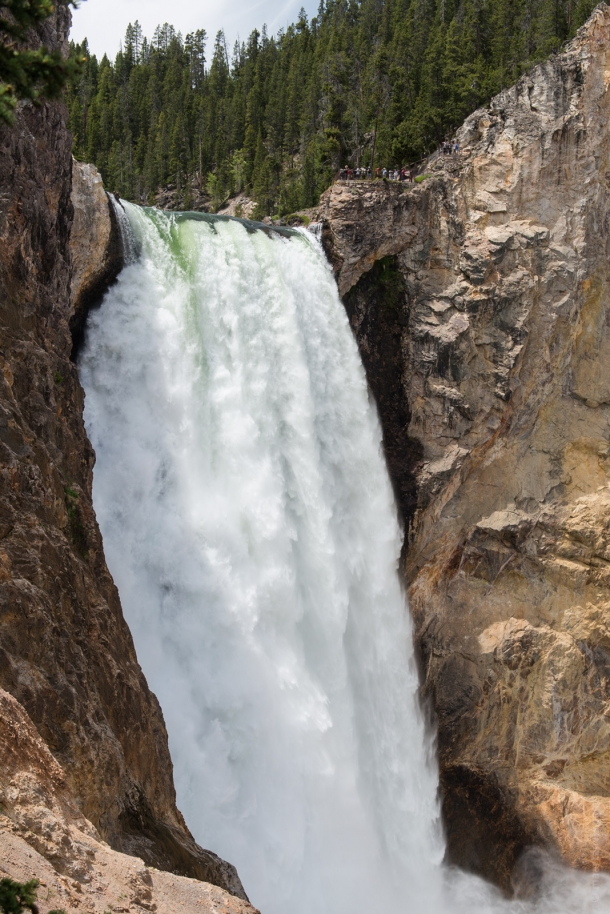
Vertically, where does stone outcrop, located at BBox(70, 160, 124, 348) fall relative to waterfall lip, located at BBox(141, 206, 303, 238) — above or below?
below

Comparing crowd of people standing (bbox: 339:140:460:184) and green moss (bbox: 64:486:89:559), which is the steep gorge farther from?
green moss (bbox: 64:486:89:559)

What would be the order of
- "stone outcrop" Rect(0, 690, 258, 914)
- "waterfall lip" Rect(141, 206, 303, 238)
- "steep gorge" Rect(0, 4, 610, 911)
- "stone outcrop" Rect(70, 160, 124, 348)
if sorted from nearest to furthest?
"stone outcrop" Rect(0, 690, 258, 914), "stone outcrop" Rect(70, 160, 124, 348), "waterfall lip" Rect(141, 206, 303, 238), "steep gorge" Rect(0, 4, 610, 911)

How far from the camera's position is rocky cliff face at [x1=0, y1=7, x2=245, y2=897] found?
36.0 feet

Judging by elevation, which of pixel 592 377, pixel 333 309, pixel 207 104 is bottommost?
pixel 333 309

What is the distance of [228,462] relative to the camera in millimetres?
21047

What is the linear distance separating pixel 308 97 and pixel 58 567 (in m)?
56.1

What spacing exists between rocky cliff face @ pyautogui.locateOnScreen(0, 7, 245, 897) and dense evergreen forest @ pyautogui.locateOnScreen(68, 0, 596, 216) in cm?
2787

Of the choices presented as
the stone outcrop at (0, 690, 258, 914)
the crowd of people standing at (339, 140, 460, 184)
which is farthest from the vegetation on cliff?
the crowd of people standing at (339, 140, 460, 184)

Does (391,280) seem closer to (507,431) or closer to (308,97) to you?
(507,431)

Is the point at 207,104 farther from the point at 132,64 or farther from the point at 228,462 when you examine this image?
the point at 228,462

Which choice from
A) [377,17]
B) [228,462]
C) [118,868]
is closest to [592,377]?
[228,462]

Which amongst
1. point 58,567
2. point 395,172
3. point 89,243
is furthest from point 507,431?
point 58,567

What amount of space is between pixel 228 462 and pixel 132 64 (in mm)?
75396

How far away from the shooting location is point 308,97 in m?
59.3
